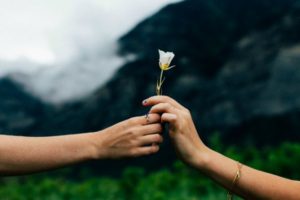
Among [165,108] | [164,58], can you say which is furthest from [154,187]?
[165,108]

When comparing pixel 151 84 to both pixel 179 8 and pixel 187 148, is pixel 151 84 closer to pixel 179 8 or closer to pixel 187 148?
pixel 179 8

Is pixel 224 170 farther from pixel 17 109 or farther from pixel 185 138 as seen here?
pixel 17 109

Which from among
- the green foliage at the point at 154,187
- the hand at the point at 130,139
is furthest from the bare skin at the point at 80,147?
the green foliage at the point at 154,187

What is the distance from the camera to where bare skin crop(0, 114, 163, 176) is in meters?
1.81

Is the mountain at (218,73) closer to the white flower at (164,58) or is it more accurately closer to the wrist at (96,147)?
the white flower at (164,58)

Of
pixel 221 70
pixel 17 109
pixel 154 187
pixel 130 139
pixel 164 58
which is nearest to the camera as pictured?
pixel 130 139

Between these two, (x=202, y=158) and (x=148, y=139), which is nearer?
(x=202, y=158)

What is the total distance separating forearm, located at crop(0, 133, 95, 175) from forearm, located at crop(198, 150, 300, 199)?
0.40 m

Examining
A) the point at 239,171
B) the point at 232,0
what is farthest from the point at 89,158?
the point at 232,0

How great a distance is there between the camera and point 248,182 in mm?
1668

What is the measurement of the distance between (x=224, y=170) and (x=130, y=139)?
1.06 ft

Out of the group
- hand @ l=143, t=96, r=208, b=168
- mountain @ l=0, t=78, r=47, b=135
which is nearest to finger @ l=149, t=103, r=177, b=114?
hand @ l=143, t=96, r=208, b=168

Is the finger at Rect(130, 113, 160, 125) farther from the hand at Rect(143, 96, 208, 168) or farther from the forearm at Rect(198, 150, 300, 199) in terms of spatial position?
the forearm at Rect(198, 150, 300, 199)

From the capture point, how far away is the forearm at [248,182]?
167 cm
